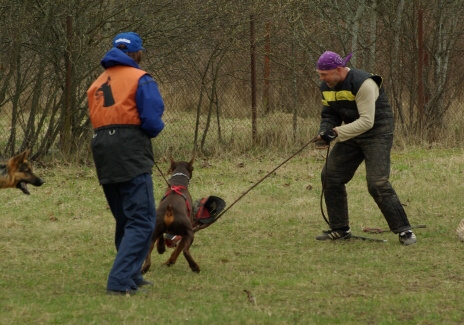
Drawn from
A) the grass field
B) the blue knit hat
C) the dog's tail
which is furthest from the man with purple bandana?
the blue knit hat

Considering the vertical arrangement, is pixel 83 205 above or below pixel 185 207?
below

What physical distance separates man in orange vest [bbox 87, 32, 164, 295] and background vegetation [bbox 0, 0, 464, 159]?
7.04 m

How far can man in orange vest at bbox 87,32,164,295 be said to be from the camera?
6.13 m

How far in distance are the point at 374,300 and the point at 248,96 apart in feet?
30.6

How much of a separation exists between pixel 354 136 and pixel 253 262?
1.56 meters

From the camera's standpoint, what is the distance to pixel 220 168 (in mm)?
13672

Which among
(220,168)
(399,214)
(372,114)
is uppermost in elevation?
(372,114)

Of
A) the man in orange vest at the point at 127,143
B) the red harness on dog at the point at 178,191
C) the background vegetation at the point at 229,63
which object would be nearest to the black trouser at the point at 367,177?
the red harness on dog at the point at 178,191

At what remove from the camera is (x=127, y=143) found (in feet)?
20.2

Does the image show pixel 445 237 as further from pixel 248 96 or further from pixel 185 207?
pixel 248 96

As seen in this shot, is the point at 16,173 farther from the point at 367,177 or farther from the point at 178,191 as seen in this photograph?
the point at 367,177

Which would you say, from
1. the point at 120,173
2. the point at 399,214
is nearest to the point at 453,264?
the point at 399,214

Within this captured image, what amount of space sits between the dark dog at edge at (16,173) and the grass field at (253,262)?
0.73m

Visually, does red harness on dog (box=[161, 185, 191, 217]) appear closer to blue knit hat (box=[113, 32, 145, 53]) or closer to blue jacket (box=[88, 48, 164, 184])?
blue jacket (box=[88, 48, 164, 184])
